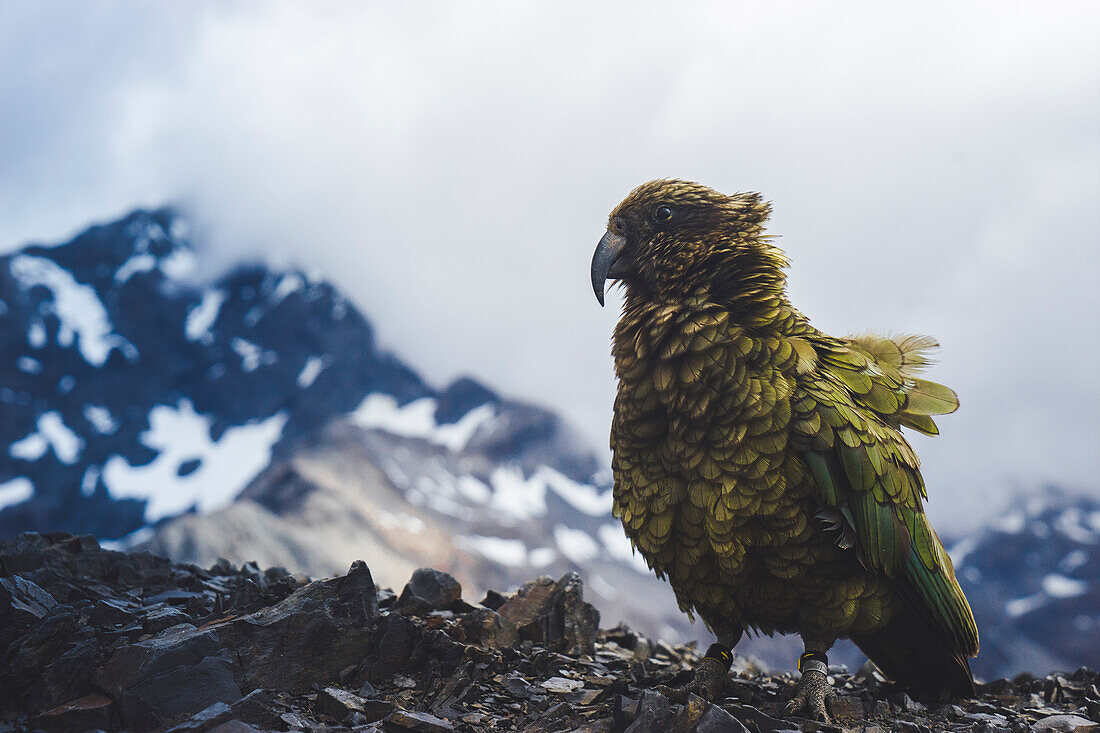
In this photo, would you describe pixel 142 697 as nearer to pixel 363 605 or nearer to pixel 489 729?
pixel 363 605

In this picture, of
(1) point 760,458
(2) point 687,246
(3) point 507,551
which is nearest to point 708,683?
(1) point 760,458

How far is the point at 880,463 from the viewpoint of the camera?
4566 millimetres

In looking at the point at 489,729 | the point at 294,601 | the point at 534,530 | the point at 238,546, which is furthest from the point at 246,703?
the point at 534,530

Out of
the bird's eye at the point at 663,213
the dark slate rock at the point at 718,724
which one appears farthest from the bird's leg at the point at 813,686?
the bird's eye at the point at 663,213

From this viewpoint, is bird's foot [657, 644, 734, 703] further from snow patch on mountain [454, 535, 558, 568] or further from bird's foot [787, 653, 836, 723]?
snow patch on mountain [454, 535, 558, 568]

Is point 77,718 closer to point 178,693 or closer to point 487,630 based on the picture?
point 178,693

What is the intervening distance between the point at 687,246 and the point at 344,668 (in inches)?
168

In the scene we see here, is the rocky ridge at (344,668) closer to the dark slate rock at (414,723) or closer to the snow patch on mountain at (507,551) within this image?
the dark slate rock at (414,723)

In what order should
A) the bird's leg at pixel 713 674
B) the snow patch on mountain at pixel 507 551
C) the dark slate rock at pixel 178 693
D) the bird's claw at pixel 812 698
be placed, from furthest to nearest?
the snow patch on mountain at pixel 507 551 < the bird's leg at pixel 713 674 < the bird's claw at pixel 812 698 < the dark slate rock at pixel 178 693

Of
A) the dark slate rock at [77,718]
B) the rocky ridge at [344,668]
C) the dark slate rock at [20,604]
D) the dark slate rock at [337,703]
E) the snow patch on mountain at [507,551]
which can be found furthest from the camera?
the snow patch on mountain at [507,551]

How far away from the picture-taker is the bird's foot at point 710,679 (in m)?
4.74

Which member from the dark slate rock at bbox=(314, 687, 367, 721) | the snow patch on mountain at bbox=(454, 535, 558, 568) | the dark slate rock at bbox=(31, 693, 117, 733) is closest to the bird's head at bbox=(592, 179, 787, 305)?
the dark slate rock at bbox=(314, 687, 367, 721)

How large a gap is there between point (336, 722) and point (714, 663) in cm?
290

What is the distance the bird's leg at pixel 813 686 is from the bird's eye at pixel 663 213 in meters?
3.58
